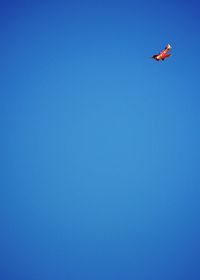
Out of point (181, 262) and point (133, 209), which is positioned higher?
point (133, 209)

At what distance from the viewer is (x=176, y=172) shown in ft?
7.11

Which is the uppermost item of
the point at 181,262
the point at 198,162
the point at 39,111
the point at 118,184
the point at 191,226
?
the point at 39,111

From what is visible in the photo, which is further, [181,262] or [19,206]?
[181,262]

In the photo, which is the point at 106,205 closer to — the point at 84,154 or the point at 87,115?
the point at 84,154

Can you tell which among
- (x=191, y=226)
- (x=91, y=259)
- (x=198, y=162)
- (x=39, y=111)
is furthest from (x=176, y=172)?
(x=39, y=111)

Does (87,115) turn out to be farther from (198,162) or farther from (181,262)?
(181,262)

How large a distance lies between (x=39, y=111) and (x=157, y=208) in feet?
3.98

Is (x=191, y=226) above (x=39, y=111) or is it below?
below

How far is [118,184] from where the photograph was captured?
2.15 meters

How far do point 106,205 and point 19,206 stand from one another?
677 millimetres

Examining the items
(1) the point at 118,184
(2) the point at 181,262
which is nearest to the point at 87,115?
(1) the point at 118,184

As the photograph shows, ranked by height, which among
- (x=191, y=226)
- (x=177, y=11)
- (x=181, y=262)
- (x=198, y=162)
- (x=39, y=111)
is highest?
(x=177, y=11)

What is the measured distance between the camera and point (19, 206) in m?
2.06

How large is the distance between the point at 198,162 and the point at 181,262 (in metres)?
0.83
